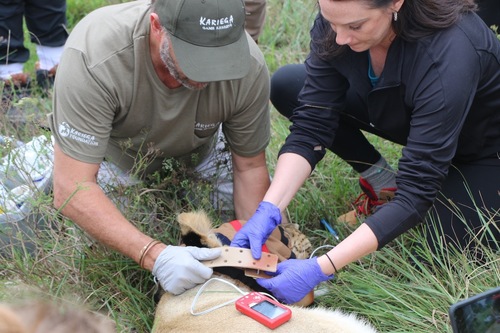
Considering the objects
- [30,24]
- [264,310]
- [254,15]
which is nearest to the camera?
[264,310]

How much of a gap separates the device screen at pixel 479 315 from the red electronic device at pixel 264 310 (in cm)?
69

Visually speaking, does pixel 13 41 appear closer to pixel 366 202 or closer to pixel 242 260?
pixel 366 202

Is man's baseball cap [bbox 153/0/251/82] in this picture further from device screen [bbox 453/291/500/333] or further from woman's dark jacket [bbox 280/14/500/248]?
device screen [bbox 453/291/500/333]

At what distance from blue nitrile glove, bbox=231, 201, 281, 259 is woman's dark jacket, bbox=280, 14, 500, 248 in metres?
0.42

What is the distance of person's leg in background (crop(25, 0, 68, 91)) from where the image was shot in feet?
17.5

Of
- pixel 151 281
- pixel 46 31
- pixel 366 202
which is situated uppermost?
pixel 366 202

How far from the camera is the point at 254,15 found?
4695 millimetres

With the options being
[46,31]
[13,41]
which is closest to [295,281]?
[13,41]

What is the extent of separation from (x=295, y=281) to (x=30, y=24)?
3.41m

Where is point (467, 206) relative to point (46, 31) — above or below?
above

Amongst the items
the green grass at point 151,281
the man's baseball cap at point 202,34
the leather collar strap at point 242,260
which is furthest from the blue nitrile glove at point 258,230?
the man's baseball cap at point 202,34

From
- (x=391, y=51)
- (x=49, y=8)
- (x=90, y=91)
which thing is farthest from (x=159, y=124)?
(x=49, y=8)

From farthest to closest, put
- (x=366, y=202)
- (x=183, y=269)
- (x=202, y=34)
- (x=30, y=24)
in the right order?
(x=30, y=24), (x=366, y=202), (x=202, y=34), (x=183, y=269)

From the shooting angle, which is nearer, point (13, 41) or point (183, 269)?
point (183, 269)
